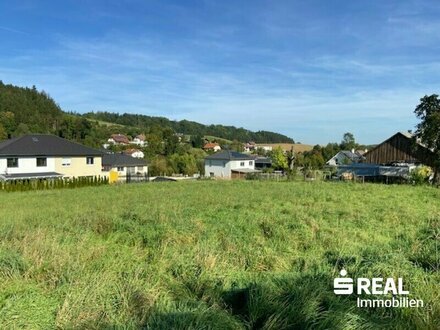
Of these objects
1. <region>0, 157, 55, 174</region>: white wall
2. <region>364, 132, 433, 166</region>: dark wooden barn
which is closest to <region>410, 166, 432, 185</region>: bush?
<region>364, 132, 433, 166</region>: dark wooden barn

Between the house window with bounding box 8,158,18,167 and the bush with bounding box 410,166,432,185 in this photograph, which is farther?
the house window with bounding box 8,158,18,167

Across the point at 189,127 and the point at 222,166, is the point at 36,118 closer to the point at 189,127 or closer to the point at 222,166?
the point at 222,166

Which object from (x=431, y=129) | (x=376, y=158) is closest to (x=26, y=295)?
(x=431, y=129)

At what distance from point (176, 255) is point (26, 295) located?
2.50 m

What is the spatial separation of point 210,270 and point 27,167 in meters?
35.7

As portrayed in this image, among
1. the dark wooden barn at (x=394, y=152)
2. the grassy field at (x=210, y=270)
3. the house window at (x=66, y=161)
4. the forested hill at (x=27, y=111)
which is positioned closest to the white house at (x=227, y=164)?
the dark wooden barn at (x=394, y=152)

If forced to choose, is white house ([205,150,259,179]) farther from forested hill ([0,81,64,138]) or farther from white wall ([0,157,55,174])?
forested hill ([0,81,64,138])

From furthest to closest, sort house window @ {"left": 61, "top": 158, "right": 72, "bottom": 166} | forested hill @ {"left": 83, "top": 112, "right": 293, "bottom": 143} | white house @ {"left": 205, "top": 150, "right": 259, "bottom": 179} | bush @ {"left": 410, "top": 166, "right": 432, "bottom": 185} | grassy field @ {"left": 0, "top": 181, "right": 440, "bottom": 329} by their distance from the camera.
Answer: forested hill @ {"left": 83, "top": 112, "right": 293, "bottom": 143}
white house @ {"left": 205, "top": 150, "right": 259, "bottom": 179}
house window @ {"left": 61, "top": 158, "right": 72, "bottom": 166}
bush @ {"left": 410, "top": 166, "right": 432, "bottom": 185}
grassy field @ {"left": 0, "top": 181, "right": 440, "bottom": 329}

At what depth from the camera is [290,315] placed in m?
3.76

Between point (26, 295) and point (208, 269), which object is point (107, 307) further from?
point (208, 269)

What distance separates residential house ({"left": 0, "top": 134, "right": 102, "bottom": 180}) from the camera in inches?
1366

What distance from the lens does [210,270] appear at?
523 centimetres

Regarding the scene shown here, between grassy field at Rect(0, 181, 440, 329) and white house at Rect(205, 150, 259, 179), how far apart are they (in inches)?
1761

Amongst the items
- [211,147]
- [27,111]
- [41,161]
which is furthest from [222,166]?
[27,111]
